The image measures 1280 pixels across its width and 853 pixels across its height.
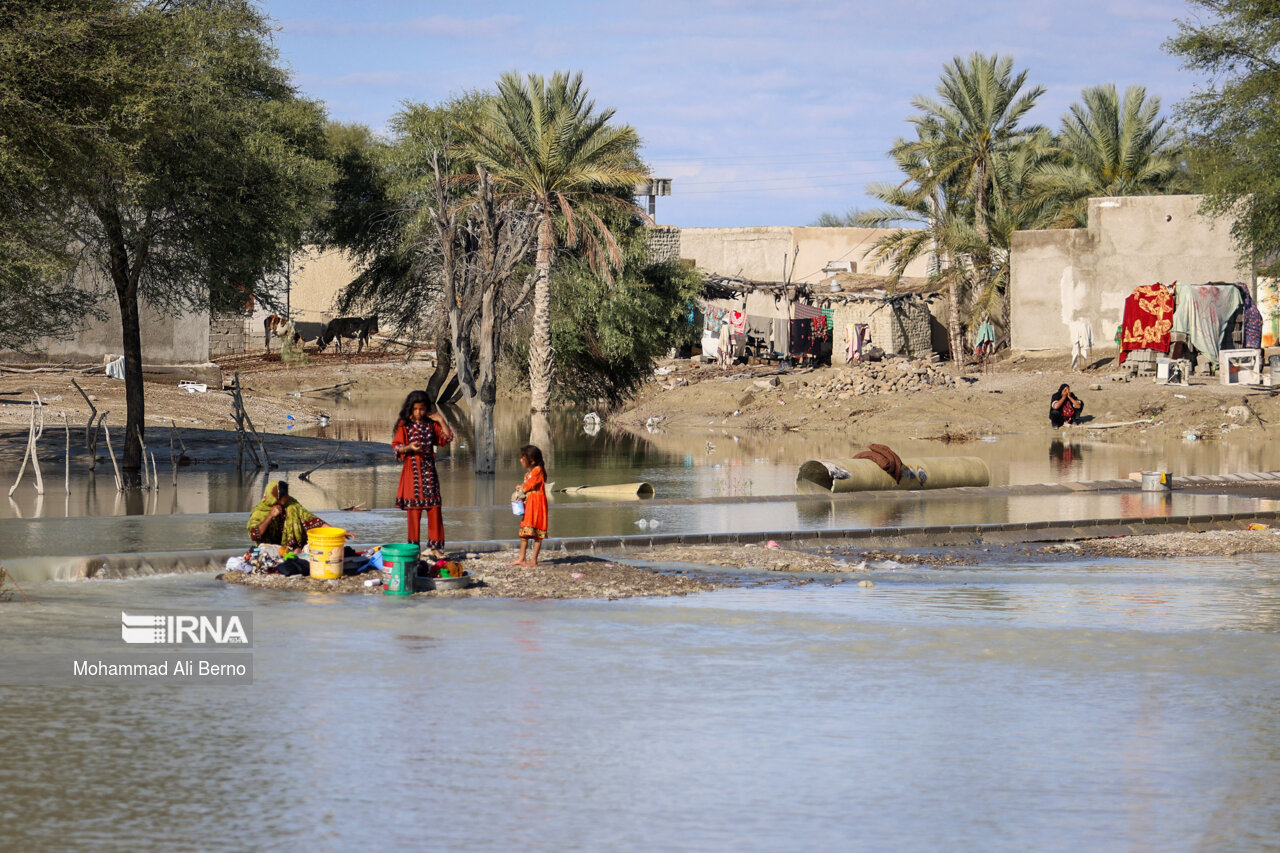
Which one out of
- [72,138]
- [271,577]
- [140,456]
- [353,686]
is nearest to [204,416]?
[140,456]

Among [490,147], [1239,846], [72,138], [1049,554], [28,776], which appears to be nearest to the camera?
[1239,846]

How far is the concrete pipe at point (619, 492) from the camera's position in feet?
65.7

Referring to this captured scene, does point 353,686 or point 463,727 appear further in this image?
point 353,686

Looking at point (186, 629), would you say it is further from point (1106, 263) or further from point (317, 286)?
point (317, 286)

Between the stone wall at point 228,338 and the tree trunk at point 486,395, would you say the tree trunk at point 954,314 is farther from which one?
the tree trunk at point 486,395

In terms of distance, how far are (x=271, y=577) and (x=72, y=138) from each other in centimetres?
786

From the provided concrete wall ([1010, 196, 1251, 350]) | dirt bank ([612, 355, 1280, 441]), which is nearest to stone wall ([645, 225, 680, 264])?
dirt bank ([612, 355, 1280, 441])

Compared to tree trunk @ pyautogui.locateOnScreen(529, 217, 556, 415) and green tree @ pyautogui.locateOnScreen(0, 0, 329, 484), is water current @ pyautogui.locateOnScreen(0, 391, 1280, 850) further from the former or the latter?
tree trunk @ pyautogui.locateOnScreen(529, 217, 556, 415)

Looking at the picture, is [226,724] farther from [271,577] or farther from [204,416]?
[204,416]

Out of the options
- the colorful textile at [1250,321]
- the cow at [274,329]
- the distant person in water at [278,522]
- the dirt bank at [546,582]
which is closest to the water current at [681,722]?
the dirt bank at [546,582]

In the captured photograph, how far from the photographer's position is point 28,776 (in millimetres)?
6477

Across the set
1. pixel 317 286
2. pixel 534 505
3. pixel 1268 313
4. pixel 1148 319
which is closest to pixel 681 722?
pixel 534 505

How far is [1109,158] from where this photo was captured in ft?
158

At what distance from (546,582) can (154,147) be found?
41.2ft
